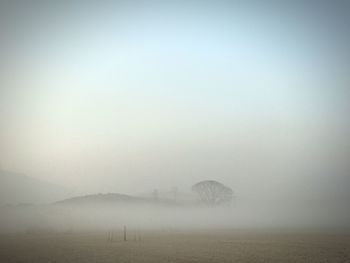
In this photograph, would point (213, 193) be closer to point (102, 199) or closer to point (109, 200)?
point (109, 200)

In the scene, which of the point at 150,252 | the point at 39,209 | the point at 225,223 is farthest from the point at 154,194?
the point at 150,252

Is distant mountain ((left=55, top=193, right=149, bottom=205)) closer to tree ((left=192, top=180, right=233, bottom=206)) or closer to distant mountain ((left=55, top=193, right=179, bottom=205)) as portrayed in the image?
distant mountain ((left=55, top=193, right=179, bottom=205))

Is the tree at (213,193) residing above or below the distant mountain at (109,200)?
below

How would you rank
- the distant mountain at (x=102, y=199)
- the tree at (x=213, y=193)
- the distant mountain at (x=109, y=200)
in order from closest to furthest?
the tree at (x=213, y=193) → the distant mountain at (x=102, y=199) → the distant mountain at (x=109, y=200)

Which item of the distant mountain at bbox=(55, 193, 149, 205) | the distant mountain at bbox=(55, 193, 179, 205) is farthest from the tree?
the distant mountain at bbox=(55, 193, 149, 205)

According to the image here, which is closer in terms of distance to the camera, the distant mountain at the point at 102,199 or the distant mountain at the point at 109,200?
the distant mountain at the point at 102,199

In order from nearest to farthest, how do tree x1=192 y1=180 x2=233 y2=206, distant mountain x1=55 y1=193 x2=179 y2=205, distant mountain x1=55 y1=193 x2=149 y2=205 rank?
tree x1=192 y1=180 x2=233 y2=206, distant mountain x1=55 y1=193 x2=149 y2=205, distant mountain x1=55 y1=193 x2=179 y2=205

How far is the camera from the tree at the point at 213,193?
4813 inches

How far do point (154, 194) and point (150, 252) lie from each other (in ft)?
380

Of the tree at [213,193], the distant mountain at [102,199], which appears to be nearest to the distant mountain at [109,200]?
the distant mountain at [102,199]

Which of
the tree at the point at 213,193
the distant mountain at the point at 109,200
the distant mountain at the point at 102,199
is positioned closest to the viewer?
the tree at the point at 213,193

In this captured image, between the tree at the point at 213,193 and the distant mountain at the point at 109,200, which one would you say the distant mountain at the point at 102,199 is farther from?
the tree at the point at 213,193

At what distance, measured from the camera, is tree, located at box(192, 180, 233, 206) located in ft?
401

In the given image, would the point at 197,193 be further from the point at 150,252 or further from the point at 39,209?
the point at 150,252
